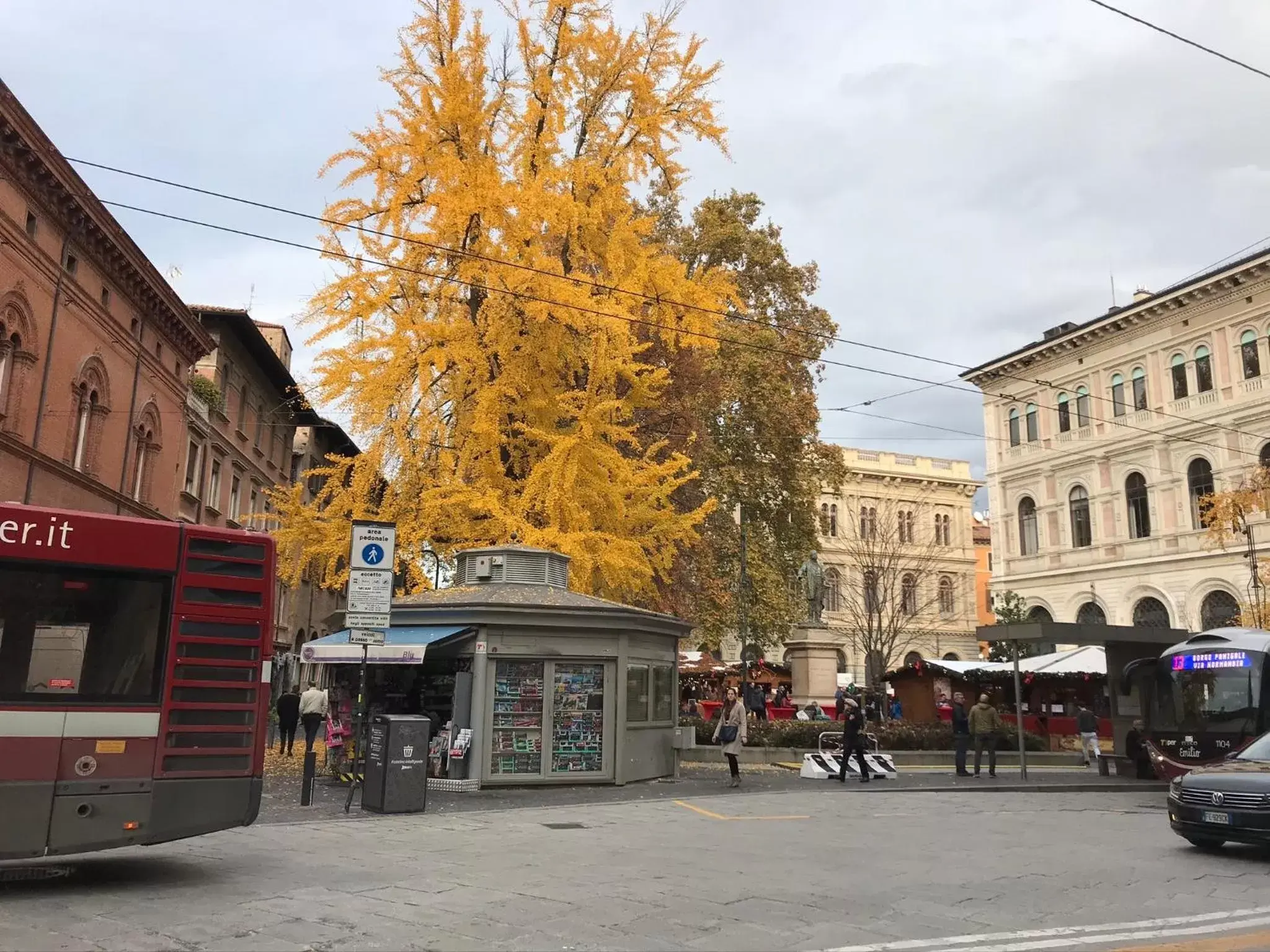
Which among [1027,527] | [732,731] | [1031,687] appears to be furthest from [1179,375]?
[732,731]

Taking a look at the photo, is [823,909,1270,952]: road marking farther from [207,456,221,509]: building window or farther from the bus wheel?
[207,456,221,509]: building window

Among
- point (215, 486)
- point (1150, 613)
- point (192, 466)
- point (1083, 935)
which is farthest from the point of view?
point (1150, 613)

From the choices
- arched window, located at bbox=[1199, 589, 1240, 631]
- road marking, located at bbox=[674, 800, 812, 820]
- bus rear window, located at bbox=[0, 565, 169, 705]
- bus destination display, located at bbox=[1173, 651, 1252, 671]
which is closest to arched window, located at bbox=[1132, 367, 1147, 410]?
arched window, located at bbox=[1199, 589, 1240, 631]

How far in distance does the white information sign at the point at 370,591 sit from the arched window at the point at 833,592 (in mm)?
49594

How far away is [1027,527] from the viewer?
51.4 m

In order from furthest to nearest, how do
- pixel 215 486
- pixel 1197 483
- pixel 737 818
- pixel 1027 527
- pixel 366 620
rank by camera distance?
1. pixel 1027 527
2. pixel 1197 483
3. pixel 215 486
4. pixel 737 818
5. pixel 366 620

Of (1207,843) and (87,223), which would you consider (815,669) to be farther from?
(87,223)

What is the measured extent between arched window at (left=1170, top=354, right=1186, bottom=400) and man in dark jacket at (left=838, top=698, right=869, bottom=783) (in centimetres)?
3214

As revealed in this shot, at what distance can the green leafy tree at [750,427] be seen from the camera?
96.4 feet

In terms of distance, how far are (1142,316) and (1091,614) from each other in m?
13.9

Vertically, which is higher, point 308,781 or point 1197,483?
point 1197,483

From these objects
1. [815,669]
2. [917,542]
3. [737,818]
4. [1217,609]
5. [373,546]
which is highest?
[917,542]

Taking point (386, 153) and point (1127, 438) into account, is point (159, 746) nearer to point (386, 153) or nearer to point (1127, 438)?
point (386, 153)

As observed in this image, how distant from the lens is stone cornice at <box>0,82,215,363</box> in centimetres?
2000
